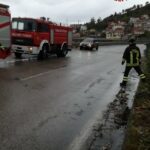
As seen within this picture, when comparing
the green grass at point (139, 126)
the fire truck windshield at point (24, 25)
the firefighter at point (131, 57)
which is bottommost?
the green grass at point (139, 126)

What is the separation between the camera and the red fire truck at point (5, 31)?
19.5 metres

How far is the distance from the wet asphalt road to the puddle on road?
0.22 metres

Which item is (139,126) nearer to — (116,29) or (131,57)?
(131,57)

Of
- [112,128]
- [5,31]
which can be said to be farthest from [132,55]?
[112,128]

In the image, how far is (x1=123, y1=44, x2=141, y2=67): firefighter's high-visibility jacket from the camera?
15344 mm

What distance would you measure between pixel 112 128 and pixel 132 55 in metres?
7.22

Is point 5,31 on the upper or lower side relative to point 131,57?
upper

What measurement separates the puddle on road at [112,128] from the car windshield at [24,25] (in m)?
15.6

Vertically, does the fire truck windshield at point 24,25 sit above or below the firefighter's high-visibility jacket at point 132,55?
above

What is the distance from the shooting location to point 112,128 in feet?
27.8

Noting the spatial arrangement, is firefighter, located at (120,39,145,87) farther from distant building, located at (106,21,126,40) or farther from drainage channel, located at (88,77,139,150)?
distant building, located at (106,21,126,40)

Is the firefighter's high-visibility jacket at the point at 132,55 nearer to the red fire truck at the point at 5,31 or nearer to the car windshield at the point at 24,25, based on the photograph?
the red fire truck at the point at 5,31

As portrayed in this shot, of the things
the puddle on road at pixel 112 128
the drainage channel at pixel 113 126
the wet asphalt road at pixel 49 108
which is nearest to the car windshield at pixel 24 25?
the wet asphalt road at pixel 49 108

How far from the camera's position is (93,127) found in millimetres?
8586
